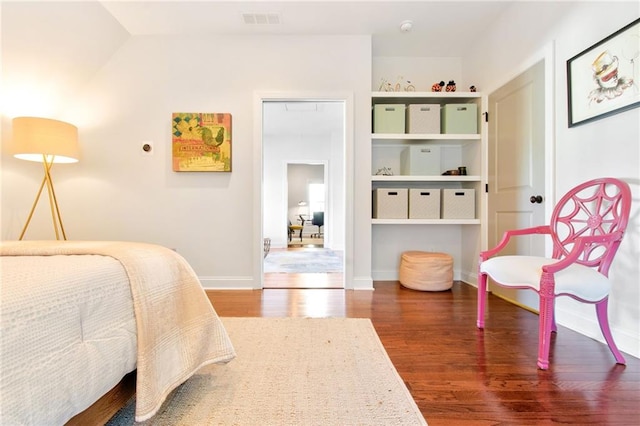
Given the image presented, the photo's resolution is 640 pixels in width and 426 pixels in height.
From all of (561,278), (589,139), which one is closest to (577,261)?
(561,278)

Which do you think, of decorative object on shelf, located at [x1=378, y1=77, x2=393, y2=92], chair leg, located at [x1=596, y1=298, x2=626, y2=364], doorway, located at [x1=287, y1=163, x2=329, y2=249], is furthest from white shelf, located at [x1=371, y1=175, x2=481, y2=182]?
doorway, located at [x1=287, y1=163, x2=329, y2=249]

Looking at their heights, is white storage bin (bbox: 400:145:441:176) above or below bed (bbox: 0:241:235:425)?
above

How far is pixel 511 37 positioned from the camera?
246 centimetres

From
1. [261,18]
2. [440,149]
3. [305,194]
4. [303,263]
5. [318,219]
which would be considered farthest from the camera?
[305,194]

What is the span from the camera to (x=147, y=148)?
279cm

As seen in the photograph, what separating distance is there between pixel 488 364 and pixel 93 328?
5.41 feet

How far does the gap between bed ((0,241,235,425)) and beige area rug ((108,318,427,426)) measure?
0.18m

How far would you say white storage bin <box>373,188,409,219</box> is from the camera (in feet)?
9.49

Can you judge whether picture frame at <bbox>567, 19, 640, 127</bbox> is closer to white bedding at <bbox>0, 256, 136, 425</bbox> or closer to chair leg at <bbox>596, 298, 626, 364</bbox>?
chair leg at <bbox>596, 298, 626, 364</bbox>

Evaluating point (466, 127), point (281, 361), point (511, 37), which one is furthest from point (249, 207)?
point (511, 37)

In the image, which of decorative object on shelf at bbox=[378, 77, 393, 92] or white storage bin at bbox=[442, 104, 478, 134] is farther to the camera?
decorative object on shelf at bbox=[378, 77, 393, 92]

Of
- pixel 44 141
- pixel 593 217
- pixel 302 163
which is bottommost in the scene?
pixel 593 217

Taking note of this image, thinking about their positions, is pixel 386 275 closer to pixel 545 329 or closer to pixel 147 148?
pixel 545 329

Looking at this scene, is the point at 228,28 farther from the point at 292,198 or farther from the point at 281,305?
the point at 292,198
